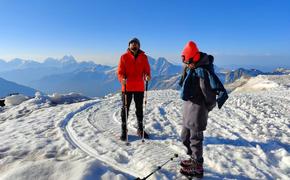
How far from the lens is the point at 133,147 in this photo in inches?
348

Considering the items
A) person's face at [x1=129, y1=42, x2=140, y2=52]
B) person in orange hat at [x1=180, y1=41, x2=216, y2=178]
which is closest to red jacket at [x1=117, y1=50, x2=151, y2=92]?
person's face at [x1=129, y1=42, x2=140, y2=52]

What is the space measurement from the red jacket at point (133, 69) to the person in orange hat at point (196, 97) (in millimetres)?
2841

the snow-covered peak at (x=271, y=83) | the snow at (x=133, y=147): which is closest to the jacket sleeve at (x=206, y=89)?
the snow at (x=133, y=147)

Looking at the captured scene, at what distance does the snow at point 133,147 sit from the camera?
21.9 feet

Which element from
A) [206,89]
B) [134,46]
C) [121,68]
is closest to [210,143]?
[206,89]

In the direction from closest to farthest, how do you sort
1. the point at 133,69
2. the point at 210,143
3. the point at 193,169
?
1. the point at 193,169
2. the point at 210,143
3. the point at 133,69

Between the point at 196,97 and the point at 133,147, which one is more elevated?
the point at 196,97

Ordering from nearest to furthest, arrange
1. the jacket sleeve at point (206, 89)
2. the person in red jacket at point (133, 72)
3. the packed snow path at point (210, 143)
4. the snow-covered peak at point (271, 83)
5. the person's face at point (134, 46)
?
1. the jacket sleeve at point (206, 89)
2. the packed snow path at point (210, 143)
3. the person's face at point (134, 46)
4. the person in red jacket at point (133, 72)
5. the snow-covered peak at point (271, 83)

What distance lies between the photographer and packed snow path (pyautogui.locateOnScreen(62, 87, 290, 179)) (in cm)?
712

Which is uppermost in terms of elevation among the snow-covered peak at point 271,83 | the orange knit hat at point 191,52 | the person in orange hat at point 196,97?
the orange knit hat at point 191,52

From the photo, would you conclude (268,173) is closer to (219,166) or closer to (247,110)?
(219,166)

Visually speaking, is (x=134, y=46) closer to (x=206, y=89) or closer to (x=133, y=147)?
(x=133, y=147)

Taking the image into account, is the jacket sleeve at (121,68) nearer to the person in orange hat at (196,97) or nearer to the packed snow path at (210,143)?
the packed snow path at (210,143)

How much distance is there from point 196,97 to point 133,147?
2935 mm
